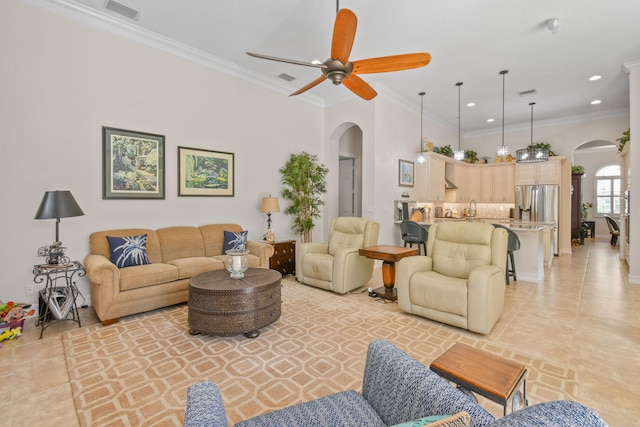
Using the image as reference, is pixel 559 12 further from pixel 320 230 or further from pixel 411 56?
pixel 320 230

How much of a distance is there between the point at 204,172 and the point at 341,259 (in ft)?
8.15

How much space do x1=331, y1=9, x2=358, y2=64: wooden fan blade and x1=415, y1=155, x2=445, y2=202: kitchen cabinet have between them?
4.84 m

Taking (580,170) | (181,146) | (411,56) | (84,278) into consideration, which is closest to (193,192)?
(181,146)

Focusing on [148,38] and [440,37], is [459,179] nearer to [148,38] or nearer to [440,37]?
[440,37]

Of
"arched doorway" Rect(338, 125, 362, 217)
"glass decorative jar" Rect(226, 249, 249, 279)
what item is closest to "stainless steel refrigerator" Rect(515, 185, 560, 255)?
"arched doorway" Rect(338, 125, 362, 217)

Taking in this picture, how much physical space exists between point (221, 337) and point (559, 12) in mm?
5177

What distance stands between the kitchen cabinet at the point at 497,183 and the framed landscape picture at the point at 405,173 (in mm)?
2932

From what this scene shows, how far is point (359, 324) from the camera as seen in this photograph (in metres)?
3.31

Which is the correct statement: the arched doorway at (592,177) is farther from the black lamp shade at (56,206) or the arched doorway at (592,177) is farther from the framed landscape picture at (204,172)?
the black lamp shade at (56,206)

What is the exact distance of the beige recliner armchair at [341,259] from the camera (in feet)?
14.2

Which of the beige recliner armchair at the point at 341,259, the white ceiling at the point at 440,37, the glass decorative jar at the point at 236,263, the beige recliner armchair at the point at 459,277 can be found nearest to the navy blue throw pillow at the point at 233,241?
the beige recliner armchair at the point at 341,259

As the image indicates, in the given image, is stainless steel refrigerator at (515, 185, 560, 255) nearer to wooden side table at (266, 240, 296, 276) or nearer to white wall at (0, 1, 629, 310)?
white wall at (0, 1, 629, 310)

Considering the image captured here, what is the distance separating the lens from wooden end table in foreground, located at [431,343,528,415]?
1353mm

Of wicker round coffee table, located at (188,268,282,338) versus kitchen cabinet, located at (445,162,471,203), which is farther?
kitchen cabinet, located at (445,162,471,203)
